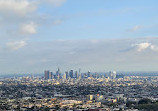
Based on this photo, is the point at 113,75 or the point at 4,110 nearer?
the point at 4,110

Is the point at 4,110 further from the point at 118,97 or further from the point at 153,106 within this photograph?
the point at 118,97

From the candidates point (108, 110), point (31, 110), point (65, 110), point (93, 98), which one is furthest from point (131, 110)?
point (93, 98)

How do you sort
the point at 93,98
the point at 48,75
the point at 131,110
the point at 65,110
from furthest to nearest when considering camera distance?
the point at 48,75, the point at 93,98, the point at 65,110, the point at 131,110

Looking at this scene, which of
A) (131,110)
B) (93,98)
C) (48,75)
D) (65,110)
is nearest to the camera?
(131,110)

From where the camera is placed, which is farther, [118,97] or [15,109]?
[118,97]

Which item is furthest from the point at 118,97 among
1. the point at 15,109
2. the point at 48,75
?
the point at 48,75

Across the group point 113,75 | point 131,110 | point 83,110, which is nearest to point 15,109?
point 83,110

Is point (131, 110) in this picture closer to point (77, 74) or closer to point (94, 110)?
point (94, 110)

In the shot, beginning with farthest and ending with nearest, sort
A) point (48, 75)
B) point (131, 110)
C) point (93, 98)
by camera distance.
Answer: point (48, 75), point (93, 98), point (131, 110)

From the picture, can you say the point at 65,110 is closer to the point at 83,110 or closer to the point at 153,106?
the point at 83,110
